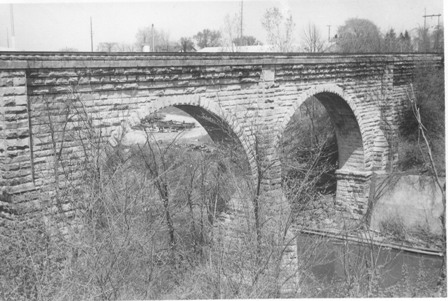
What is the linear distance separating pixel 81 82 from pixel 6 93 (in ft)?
4.84

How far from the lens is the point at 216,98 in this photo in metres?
12.5

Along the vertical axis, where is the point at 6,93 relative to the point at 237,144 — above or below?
above

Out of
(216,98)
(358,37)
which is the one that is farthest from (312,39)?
(216,98)

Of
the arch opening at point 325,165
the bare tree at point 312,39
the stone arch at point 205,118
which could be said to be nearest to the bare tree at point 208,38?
the bare tree at point 312,39

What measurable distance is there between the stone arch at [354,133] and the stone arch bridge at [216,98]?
4 cm

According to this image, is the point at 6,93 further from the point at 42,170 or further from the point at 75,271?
the point at 75,271

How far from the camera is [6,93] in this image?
8.99 m

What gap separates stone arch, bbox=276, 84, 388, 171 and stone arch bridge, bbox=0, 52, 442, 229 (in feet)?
0.12

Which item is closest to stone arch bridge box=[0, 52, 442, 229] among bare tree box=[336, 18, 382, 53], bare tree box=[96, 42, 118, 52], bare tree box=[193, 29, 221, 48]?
bare tree box=[96, 42, 118, 52]

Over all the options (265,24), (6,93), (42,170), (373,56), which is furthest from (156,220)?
(265,24)

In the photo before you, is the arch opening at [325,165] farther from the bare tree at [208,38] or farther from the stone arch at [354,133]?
the bare tree at [208,38]

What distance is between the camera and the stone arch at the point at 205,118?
10.9 meters

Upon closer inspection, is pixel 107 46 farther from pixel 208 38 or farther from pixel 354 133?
pixel 354 133

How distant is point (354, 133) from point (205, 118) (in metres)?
7.36
